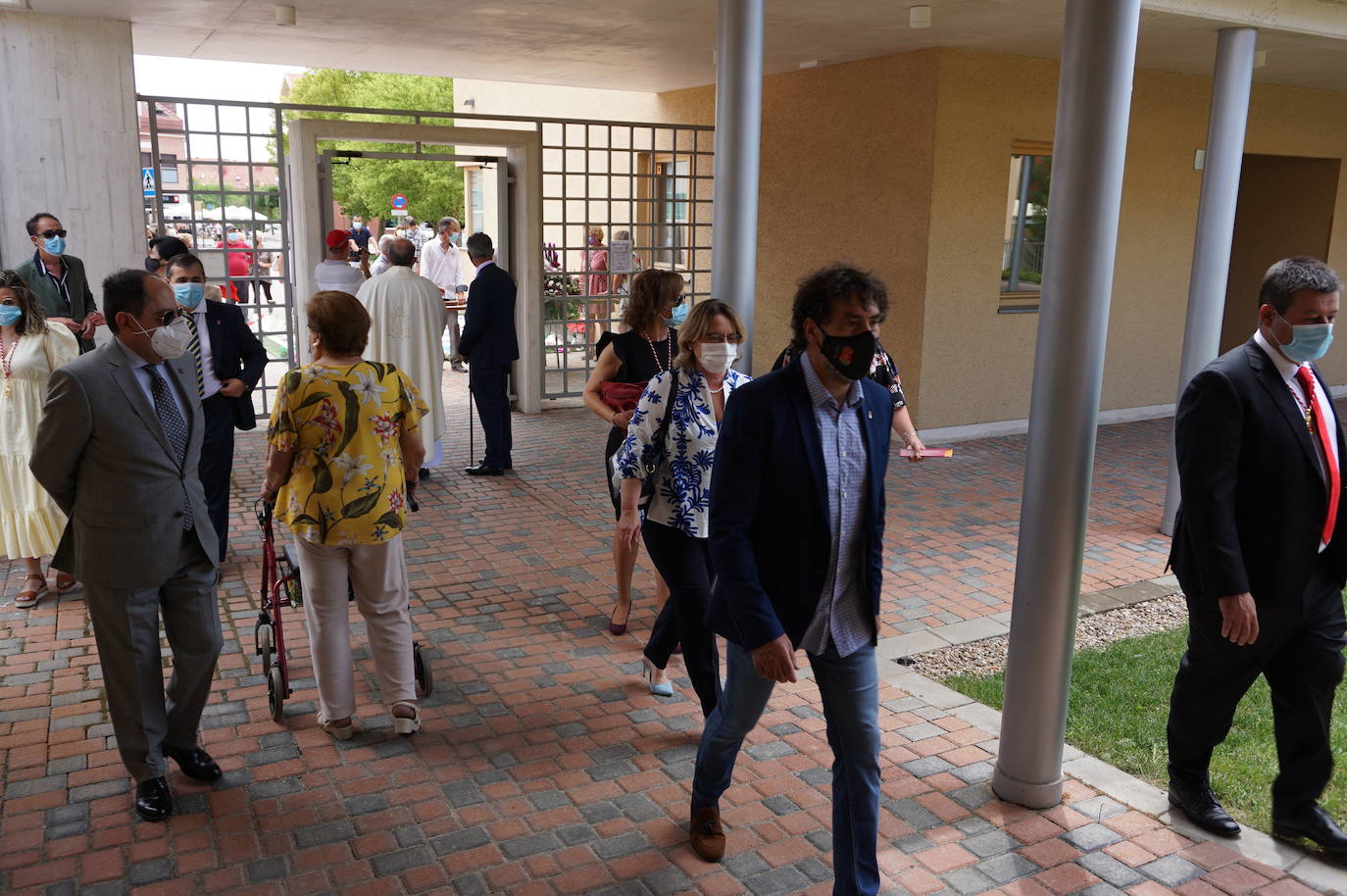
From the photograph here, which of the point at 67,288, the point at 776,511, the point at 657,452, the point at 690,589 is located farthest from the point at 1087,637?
the point at 67,288

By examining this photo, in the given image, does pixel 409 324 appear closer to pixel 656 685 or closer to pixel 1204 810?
pixel 656 685

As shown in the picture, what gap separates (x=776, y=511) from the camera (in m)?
3.25

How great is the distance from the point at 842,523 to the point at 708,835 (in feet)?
4.42

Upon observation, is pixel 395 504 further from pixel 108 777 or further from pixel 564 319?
pixel 564 319

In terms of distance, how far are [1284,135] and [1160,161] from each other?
2317 millimetres

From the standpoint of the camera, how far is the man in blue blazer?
3.21 m

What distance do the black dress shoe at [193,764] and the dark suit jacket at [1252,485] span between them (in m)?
3.80

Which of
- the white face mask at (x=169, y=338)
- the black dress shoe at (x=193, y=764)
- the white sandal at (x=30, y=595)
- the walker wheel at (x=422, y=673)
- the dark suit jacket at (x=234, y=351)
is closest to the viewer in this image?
the white face mask at (x=169, y=338)

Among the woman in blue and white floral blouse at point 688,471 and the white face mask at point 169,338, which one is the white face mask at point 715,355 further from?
the white face mask at point 169,338

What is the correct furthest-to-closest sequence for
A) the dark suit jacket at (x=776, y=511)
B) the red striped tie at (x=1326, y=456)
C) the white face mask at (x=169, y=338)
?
the white face mask at (x=169, y=338) → the red striped tie at (x=1326, y=456) → the dark suit jacket at (x=776, y=511)

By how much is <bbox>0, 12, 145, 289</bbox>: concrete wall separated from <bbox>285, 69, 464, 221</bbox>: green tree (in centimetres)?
2412

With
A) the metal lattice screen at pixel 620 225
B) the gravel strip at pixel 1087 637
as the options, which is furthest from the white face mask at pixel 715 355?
the metal lattice screen at pixel 620 225

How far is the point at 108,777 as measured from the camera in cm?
438

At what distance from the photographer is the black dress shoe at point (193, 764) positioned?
4.30 metres
